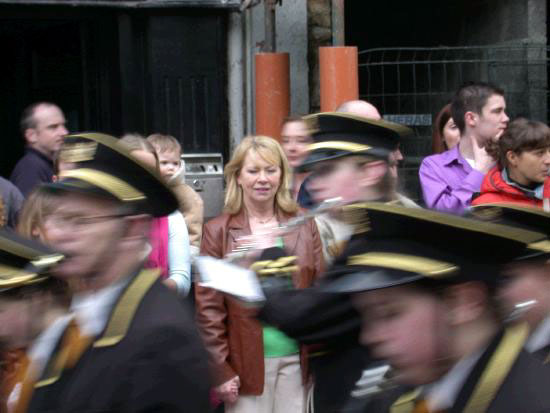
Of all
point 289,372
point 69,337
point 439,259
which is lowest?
point 289,372

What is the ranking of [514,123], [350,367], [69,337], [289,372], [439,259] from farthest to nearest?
1. [514,123]
2. [289,372]
3. [350,367]
4. [69,337]
5. [439,259]

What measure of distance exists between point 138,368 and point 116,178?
0.53m

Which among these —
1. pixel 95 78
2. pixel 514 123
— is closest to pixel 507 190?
pixel 514 123

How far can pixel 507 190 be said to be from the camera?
535 cm

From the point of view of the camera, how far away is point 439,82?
334 inches

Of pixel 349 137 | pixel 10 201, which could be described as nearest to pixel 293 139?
pixel 10 201

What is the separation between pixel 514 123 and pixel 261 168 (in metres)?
1.23

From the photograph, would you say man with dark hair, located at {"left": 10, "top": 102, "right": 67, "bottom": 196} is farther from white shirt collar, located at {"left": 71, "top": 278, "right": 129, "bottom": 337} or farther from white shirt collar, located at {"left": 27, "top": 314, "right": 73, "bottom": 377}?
white shirt collar, located at {"left": 71, "top": 278, "right": 129, "bottom": 337}

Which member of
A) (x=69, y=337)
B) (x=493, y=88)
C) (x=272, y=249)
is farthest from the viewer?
(x=493, y=88)

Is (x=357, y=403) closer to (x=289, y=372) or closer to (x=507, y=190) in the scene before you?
(x=289, y=372)

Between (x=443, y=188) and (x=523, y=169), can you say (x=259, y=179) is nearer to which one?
(x=443, y=188)

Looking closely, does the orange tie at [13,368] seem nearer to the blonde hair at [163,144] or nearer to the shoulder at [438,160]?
the blonde hair at [163,144]

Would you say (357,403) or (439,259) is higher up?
(439,259)

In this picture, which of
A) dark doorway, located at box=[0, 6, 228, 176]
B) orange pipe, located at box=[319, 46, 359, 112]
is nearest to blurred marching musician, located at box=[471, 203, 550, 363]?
orange pipe, located at box=[319, 46, 359, 112]
